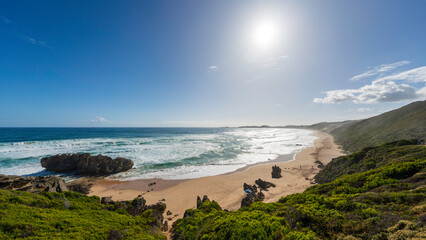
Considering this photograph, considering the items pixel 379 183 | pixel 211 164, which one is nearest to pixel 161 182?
pixel 211 164

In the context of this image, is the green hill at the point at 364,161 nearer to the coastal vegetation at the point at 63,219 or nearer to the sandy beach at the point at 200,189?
the sandy beach at the point at 200,189

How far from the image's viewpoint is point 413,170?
8891 mm

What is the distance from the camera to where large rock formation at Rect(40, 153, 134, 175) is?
2461 centimetres

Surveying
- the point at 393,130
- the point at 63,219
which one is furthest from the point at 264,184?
the point at 393,130

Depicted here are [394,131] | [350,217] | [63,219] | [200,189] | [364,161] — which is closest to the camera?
[350,217]

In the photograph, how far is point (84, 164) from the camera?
81.3ft

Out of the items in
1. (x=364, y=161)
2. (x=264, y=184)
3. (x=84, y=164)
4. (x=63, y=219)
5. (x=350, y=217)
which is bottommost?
(x=264, y=184)

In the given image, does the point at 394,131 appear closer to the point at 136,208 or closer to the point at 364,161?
the point at 364,161

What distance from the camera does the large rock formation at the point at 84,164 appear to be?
24.6 m

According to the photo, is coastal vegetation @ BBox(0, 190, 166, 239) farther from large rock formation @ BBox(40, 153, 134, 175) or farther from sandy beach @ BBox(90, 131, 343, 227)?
large rock formation @ BBox(40, 153, 134, 175)

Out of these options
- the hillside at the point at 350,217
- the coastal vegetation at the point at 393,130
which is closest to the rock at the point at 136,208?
the hillside at the point at 350,217

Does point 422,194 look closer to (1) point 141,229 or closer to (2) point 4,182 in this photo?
(1) point 141,229

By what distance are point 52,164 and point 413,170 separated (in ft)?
140

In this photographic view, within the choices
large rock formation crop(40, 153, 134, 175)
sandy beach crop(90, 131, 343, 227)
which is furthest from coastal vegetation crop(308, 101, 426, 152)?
large rock formation crop(40, 153, 134, 175)
